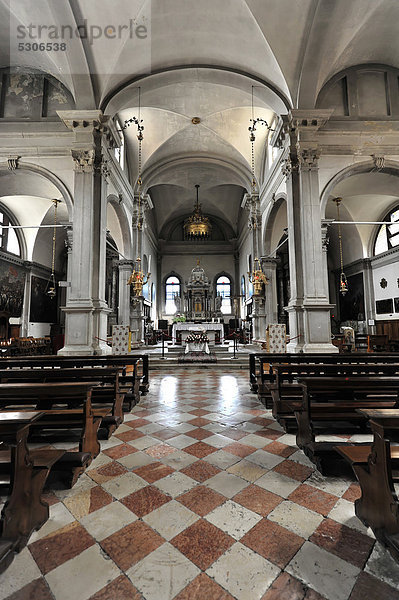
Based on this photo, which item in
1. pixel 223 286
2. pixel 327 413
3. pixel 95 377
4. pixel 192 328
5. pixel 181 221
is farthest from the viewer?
pixel 223 286

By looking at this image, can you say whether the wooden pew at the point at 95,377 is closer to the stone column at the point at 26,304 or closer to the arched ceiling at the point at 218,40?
the arched ceiling at the point at 218,40

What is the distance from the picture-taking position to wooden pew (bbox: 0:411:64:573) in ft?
5.34

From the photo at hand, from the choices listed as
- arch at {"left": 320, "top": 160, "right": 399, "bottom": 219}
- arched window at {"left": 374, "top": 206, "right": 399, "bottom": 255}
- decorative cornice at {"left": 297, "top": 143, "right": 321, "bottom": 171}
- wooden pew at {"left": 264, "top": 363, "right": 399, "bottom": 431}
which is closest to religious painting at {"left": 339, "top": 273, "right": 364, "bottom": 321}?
arched window at {"left": 374, "top": 206, "right": 399, "bottom": 255}

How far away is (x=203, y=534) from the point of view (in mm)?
1737

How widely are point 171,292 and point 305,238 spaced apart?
16.5 meters

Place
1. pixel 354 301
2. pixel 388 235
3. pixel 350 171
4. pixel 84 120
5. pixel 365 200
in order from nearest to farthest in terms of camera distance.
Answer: pixel 84 120
pixel 350 171
pixel 365 200
pixel 388 235
pixel 354 301

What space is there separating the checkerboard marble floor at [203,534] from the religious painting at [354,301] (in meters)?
16.5

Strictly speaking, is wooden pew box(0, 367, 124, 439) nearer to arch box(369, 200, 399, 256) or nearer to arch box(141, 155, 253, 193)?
arch box(141, 155, 253, 193)

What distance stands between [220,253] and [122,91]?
52.7 feet

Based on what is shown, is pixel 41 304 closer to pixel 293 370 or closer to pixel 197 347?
pixel 197 347

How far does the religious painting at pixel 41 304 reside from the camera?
16391mm

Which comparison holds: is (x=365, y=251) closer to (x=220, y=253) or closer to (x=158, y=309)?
(x=220, y=253)

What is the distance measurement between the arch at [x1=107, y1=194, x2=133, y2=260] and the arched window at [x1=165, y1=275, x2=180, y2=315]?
34.1 ft

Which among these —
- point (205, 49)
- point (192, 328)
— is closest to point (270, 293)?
point (192, 328)
